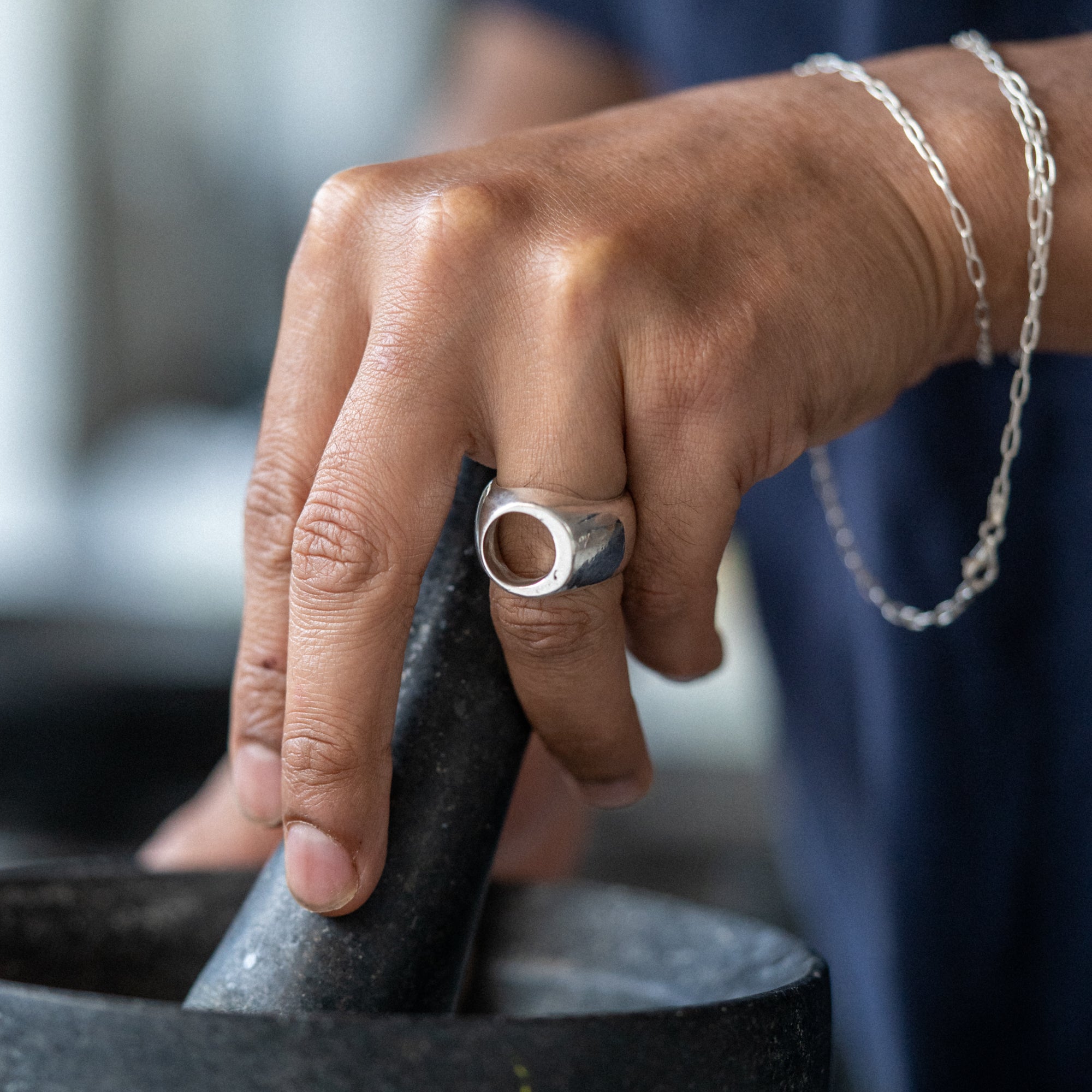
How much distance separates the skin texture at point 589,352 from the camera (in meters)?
0.50

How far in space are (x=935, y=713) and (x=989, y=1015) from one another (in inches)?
9.8

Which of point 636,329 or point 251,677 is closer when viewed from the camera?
point 636,329

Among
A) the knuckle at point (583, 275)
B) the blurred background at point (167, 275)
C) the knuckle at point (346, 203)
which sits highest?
the knuckle at point (346, 203)

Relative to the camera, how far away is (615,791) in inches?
24.8

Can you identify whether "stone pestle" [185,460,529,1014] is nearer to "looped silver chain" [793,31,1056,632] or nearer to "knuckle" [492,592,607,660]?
"knuckle" [492,592,607,660]

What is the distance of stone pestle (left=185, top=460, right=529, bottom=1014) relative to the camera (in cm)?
55

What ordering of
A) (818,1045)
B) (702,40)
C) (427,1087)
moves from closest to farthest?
(427,1087), (818,1045), (702,40)

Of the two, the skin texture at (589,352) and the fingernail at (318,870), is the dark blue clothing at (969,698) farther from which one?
the fingernail at (318,870)

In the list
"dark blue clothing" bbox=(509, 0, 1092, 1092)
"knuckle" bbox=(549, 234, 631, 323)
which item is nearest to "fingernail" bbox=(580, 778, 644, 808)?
"knuckle" bbox=(549, 234, 631, 323)

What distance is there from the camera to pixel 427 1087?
39 centimetres

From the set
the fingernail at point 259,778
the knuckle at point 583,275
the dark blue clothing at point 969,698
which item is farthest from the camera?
the dark blue clothing at point 969,698

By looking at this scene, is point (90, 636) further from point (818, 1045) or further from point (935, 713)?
point (818, 1045)

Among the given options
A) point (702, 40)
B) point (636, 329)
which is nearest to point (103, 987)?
point (636, 329)

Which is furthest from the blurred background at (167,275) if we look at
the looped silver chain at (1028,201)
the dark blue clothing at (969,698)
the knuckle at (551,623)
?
the knuckle at (551,623)
